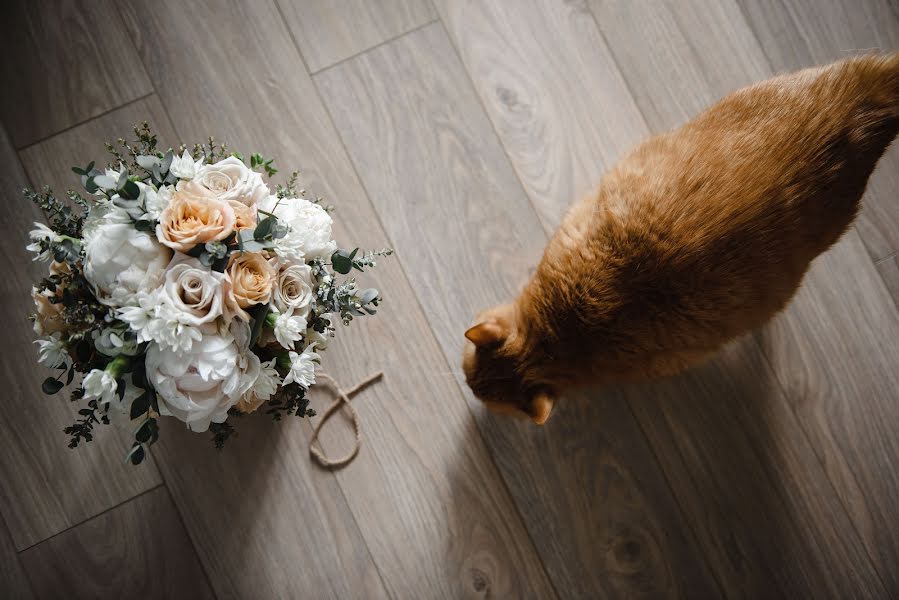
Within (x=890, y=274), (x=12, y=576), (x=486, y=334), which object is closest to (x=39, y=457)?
(x=12, y=576)

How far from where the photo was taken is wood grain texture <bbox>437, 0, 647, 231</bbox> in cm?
125

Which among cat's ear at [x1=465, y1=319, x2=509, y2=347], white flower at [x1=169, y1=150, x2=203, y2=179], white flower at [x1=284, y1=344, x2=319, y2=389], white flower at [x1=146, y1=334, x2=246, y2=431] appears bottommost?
cat's ear at [x1=465, y1=319, x2=509, y2=347]

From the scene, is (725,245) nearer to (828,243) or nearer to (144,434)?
(828,243)

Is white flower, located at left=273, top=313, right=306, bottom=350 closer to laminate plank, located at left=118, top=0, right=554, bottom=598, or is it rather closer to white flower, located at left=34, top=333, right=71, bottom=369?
white flower, located at left=34, top=333, right=71, bottom=369

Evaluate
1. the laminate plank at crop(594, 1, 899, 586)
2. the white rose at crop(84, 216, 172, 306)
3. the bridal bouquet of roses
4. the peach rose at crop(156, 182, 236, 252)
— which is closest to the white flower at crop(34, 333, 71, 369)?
the bridal bouquet of roses

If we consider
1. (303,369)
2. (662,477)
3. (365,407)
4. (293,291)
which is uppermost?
(293,291)

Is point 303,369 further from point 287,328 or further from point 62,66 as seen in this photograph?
point 62,66

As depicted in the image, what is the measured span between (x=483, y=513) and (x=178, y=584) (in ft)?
2.06

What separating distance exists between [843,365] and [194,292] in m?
1.28

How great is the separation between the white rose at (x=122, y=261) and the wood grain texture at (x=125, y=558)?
2.01ft

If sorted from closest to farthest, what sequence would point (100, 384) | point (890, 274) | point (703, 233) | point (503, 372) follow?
point (100, 384), point (703, 233), point (503, 372), point (890, 274)

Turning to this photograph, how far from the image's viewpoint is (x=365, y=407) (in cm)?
120

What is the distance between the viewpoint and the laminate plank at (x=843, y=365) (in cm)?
121

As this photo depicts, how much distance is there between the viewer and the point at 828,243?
39.0 inches
